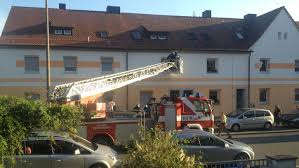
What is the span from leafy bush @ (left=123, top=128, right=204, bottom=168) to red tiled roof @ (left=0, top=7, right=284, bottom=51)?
80.2ft

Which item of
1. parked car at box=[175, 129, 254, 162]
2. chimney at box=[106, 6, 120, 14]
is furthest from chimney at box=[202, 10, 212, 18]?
parked car at box=[175, 129, 254, 162]

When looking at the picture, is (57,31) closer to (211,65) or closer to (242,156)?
(211,65)

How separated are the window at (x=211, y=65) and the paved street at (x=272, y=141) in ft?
29.1

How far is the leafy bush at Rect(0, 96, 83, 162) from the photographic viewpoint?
7.99m

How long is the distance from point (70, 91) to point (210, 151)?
641 cm

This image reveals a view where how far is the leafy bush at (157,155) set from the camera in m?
8.36

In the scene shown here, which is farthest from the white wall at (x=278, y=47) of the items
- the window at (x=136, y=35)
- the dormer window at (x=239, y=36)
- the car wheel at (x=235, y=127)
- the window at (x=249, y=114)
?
the car wheel at (x=235, y=127)

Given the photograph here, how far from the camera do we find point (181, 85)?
115 ft

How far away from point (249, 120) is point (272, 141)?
5632 mm

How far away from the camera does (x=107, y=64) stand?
33562mm

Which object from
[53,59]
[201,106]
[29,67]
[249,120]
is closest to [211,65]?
[249,120]

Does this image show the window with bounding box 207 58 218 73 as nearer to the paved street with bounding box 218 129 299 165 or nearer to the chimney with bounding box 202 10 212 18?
the chimney with bounding box 202 10 212 18

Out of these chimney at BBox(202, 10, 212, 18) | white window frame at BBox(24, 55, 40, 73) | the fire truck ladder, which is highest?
chimney at BBox(202, 10, 212, 18)

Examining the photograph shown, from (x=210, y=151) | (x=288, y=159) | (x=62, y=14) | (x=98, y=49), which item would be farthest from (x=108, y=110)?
(x=62, y=14)
